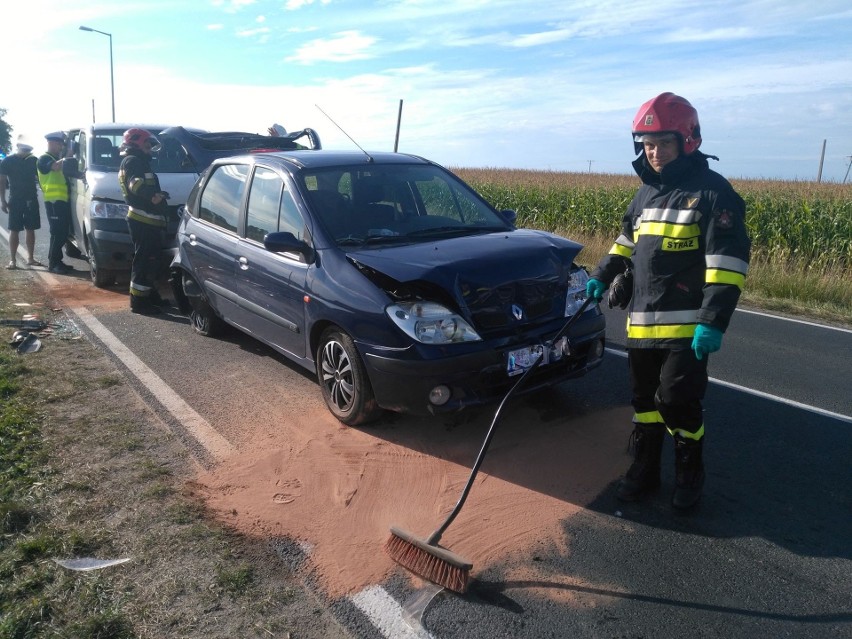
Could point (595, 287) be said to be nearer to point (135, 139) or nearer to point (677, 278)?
point (677, 278)

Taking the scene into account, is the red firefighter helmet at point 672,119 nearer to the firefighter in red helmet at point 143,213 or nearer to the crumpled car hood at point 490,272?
the crumpled car hood at point 490,272

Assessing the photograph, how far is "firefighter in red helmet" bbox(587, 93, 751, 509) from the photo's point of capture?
11.3 ft

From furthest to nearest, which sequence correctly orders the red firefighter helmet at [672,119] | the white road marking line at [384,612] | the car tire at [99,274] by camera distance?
1. the car tire at [99,274]
2. the red firefighter helmet at [672,119]
3. the white road marking line at [384,612]

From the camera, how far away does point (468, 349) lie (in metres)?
4.32

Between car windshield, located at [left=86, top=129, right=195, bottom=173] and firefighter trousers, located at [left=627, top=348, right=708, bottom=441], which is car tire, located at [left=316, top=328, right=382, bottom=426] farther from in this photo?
car windshield, located at [left=86, top=129, right=195, bottom=173]

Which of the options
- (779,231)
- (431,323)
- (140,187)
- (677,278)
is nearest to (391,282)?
(431,323)

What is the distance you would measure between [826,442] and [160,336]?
6.02 meters

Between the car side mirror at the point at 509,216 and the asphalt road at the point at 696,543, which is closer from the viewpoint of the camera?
the asphalt road at the point at 696,543

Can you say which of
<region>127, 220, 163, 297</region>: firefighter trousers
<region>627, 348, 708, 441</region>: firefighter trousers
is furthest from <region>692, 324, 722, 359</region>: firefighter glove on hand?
<region>127, 220, 163, 297</region>: firefighter trousers

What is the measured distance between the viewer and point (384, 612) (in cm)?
302

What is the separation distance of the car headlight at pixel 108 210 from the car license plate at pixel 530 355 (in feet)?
22.2

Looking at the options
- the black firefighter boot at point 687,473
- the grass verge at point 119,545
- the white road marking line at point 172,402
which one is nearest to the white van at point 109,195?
the white road marking line at point 172,402

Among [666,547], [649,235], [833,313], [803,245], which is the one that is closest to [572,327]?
[649,235]

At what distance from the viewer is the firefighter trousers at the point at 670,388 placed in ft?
12.0
